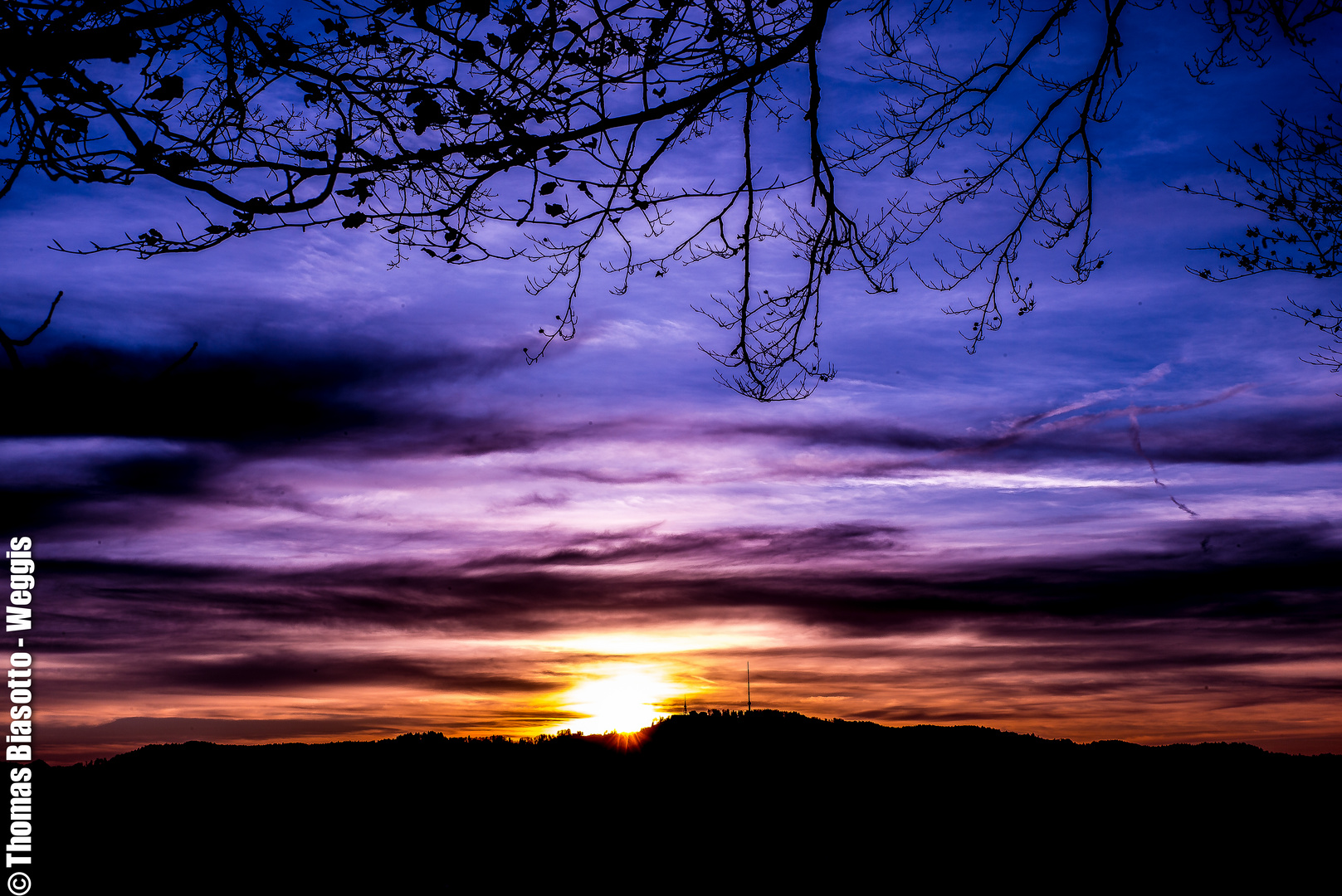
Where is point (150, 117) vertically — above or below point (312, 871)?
above

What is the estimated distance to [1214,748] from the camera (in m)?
9.65

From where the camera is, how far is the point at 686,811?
24.4ft

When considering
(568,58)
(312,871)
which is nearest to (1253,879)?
(312,871)

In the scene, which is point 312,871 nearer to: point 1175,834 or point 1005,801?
point 1005,801

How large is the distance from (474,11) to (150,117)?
219cm

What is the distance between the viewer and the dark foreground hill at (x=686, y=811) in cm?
651

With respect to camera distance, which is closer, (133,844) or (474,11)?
(474,11)

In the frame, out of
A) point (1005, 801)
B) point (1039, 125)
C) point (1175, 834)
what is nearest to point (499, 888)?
point (1005, 801)

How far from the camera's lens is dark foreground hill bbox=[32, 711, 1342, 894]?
21.4 feet

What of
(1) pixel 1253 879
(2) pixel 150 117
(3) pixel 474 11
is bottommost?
(1) pixel 1253 879

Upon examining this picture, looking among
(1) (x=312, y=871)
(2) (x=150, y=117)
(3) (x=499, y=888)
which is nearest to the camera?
(2) (x=150, y=117)

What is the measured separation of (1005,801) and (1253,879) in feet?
6.32

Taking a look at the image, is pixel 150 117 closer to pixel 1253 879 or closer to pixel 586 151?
pixel 586 151

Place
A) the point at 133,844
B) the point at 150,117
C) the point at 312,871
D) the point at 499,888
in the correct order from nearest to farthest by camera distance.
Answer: the point at 150,117 → the point at 499,888 → the point at 312,871 → the point at 133,844
